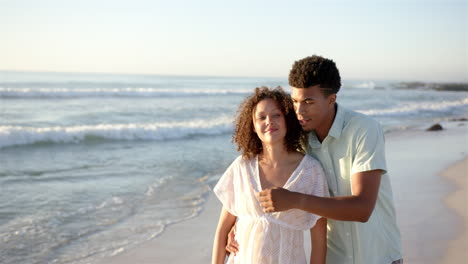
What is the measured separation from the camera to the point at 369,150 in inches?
104

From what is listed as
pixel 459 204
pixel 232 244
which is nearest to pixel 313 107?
pixel 232 244

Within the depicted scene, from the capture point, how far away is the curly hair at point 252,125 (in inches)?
117

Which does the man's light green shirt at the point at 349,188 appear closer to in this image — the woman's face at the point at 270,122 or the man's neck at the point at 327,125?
the man's neck at the point at 327,125

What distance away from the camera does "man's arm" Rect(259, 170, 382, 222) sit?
96.5 inches

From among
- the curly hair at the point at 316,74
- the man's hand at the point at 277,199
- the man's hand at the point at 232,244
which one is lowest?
the man's hand at the point at 232,244

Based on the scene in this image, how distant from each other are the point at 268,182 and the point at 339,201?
20.0 inches

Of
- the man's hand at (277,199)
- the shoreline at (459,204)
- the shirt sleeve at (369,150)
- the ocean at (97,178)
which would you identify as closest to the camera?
the man's hand at (277,199)

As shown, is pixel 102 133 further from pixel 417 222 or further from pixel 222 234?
pixel 222 234

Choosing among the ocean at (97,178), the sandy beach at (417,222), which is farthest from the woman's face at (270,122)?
the ocean at (97,178)

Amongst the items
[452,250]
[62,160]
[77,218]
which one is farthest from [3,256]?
[62,160]

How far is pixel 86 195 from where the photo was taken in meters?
7.88

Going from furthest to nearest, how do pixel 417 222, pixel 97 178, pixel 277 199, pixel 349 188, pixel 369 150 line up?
pixel 97 178, pixel 417 222, pixel 349 188, pixel 369 150, pixel 277 199

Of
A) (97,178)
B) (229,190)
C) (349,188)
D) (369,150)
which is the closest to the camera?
(369,150)

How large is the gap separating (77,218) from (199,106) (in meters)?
19.6
